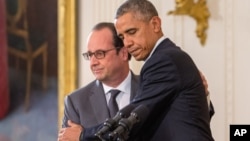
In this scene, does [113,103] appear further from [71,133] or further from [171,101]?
[171,101]

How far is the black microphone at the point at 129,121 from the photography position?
1.62m

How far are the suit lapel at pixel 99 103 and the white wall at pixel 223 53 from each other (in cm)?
118

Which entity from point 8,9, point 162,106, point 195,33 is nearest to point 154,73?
point 162,106

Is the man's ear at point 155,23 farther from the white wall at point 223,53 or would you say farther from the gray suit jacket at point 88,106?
the white wall at point 223,53

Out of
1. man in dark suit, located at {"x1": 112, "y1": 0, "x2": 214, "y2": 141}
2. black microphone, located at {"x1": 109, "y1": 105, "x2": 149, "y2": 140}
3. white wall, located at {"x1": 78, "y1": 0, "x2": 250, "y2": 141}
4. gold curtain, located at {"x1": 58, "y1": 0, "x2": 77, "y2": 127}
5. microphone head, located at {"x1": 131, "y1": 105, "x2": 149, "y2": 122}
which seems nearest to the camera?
black microphone, located at {"x1": 109, "y1": 105, "x2": 149, "y2": 140}

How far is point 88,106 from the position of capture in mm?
2713

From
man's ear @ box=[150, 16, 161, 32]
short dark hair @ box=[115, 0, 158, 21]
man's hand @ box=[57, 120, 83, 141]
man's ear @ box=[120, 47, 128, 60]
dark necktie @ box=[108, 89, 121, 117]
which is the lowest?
man's hand @ box=[57, 120, 83, 141]

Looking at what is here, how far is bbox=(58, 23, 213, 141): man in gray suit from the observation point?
2680 millimetres

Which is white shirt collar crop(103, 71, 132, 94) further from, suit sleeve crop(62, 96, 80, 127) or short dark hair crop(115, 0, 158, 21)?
short dark hair crop(115, 0, 158, 21)

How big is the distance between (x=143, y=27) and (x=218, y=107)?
1761 mm

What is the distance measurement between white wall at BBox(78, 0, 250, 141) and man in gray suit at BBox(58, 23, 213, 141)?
1.03 m

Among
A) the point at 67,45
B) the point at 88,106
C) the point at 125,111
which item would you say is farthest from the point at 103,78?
the point at 67,45

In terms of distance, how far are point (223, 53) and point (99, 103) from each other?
1.36 metres

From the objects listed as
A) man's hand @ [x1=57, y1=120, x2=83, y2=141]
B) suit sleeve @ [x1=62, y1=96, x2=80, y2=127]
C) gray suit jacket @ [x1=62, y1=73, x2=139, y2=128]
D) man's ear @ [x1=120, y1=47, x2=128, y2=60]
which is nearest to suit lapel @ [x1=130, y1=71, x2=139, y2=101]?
gray suit jacket @ [x1=62, y1=73, x2=139, y2=128]
